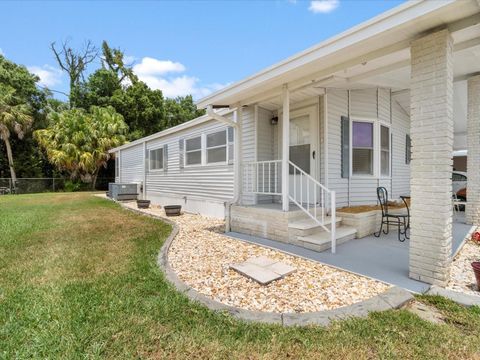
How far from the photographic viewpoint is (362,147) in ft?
21.0

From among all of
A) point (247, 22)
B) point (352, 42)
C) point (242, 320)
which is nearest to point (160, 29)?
point (247, 22)

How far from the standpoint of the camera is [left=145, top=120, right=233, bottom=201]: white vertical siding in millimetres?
7648

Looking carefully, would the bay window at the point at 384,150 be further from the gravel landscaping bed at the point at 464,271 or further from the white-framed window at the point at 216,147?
the white-framed window at the point at 216,147

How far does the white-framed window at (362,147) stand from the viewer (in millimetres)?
6301

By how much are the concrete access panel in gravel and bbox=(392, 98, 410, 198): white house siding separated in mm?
5029

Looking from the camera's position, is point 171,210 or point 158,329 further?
point 171,210

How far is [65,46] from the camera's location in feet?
89.8

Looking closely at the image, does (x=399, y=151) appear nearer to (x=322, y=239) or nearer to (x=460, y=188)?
(x=460, y=188)

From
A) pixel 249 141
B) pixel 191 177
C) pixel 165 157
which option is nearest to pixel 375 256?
pixel 249 141

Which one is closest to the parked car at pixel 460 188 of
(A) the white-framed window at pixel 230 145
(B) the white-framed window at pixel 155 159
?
(A) the white-framed window at pixel 230 145

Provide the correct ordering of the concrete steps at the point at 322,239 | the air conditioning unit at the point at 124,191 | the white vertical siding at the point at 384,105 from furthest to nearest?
the air conditioning unit at the point at 124,191 → the white vertical siding at the point at 384,105 → the concrete steps at the point at 322,239

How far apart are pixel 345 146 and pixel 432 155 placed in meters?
3.12

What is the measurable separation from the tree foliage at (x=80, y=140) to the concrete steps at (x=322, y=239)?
18305 millimetres

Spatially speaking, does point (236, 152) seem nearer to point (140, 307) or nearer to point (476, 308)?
point (140, 307)
